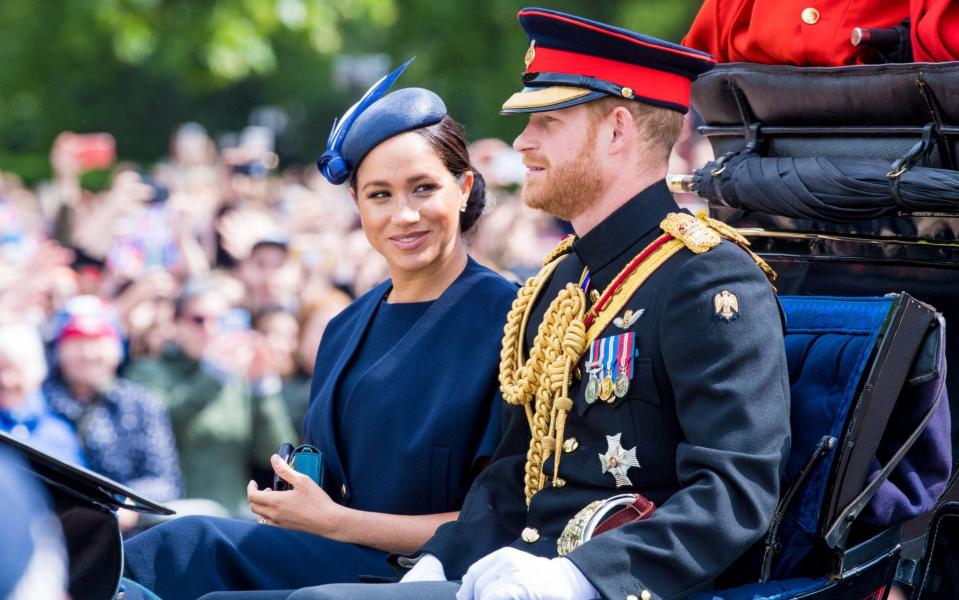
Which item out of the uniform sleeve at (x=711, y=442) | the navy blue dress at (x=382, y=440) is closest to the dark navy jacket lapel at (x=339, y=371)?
the navy blue dress at (x=382, y=440)

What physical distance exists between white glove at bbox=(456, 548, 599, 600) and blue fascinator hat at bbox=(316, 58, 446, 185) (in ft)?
4.62

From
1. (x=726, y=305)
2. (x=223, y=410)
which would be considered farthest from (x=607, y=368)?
(x=223, y=410)

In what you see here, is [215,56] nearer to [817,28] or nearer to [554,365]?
[817,28]

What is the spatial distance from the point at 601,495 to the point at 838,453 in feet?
1.66

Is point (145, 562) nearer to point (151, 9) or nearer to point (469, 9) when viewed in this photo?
point (151, 9)

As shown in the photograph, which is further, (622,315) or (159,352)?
(159,352)

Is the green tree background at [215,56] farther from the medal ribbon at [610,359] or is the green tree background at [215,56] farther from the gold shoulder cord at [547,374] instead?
the medal ribbon at [610,359]

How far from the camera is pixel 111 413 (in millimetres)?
6770

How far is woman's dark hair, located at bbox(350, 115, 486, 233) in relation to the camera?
12.6 ft

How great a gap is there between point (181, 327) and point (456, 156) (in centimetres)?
391

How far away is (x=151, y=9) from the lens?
1518cm

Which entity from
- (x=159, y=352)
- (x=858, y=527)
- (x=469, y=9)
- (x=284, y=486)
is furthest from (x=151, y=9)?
(x=858, y=527)

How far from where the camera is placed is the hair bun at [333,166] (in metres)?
3.82

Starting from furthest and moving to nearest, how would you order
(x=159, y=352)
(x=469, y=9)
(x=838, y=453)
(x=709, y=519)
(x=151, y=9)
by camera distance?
(x=469, y=9) → (x=151, y=9) → (x=159, y=352) → (x=838, y=453) → (x=709, y=519)
